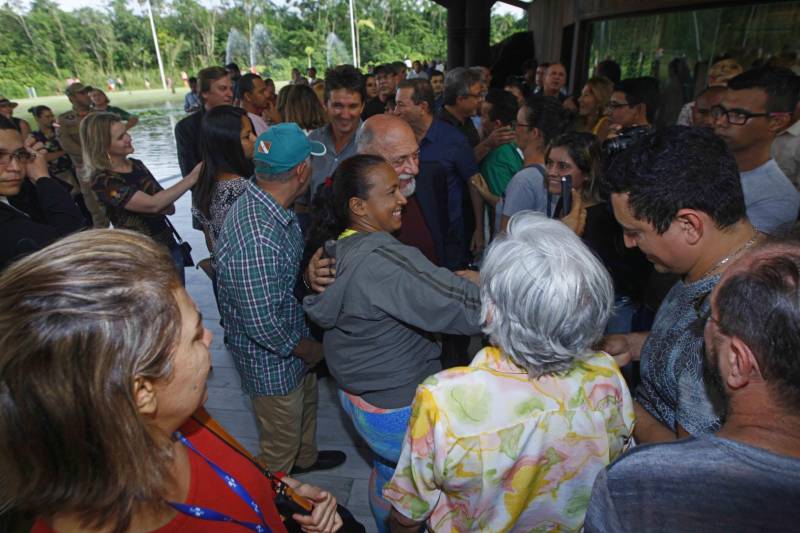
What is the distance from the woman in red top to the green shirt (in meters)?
3.09

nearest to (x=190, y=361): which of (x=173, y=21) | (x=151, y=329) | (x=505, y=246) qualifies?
(x=151, y=329)

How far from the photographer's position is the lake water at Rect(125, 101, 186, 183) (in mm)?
9962

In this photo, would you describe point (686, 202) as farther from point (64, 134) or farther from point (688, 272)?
point (64, 134)

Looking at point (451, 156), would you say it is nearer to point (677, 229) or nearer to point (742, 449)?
point (677, 229)

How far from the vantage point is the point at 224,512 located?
0.94 metres

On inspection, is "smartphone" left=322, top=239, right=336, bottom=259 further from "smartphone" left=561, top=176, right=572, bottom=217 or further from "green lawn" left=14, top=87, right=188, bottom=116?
"green lawn" left=14, top=87, right=188, bottom=116

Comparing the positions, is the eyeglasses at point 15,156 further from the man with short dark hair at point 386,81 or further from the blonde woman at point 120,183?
the man with short dark hair at point 386,81

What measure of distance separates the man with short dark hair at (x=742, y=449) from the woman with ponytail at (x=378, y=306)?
2.25 ft

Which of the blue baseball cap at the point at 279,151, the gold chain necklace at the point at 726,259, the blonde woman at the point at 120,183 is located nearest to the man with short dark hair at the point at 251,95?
the blonde woman at the point at 120,183

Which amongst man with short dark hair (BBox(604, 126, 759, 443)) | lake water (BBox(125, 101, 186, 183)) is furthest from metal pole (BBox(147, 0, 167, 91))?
man with short dark hair (BBox(604, 126, 759, 443))

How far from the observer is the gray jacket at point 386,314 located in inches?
57.4

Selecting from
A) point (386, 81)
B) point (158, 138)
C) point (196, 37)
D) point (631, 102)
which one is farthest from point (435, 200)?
point (196, 37)

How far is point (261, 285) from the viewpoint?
6.07 feet

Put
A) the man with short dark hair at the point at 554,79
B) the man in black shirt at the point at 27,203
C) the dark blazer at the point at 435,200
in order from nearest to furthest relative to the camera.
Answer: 1. the man in black shirt at the point at 27,203
2. the dark blazer at the point at 435,200
3. the man with short dark hair at the point at 554,79
